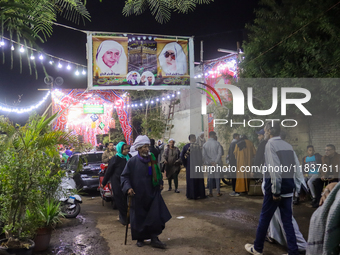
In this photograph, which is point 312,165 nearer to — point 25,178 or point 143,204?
point 143,204

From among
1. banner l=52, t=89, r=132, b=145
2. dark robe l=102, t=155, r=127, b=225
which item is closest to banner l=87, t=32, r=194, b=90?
dark robe l=102, t=155, r=127, b=225

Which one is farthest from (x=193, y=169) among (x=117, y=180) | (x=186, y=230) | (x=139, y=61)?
(x=139, y=61)

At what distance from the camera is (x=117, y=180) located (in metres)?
6.71

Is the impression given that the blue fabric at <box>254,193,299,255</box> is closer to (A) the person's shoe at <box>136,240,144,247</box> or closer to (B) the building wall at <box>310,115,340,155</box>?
(A) the person's shoe at <box>136,240,144,247</box>

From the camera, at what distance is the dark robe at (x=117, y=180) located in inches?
252

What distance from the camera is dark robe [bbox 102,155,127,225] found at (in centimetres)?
639

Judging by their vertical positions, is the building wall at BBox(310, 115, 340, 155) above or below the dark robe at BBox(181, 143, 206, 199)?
above

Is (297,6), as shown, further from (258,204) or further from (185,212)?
(185,212)

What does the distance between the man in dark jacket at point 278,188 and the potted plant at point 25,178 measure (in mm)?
3438

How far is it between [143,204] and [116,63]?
6.40 metres

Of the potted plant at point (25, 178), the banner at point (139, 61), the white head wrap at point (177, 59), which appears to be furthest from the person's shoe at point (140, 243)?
the white head wrap at point (177, 59)

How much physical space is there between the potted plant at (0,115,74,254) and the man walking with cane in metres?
1.29

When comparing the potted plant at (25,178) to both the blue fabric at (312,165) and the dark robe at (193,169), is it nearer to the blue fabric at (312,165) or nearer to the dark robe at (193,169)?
the dark robe at (193,169)

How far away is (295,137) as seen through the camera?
10672 millimetres
